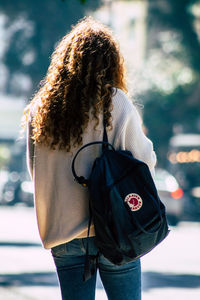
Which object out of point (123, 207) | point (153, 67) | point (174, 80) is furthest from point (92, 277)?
point (153, 67)

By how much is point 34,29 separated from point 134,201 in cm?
3038

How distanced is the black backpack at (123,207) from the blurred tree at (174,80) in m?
27.1

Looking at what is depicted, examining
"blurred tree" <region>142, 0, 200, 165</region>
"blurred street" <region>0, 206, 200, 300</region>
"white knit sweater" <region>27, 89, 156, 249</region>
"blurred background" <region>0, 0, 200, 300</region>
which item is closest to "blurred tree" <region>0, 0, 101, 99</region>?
"blurred background" <region>0, 0, 200, 300</region>

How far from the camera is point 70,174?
8.62 ft

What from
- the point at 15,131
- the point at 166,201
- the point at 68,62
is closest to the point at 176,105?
the point at 166,201

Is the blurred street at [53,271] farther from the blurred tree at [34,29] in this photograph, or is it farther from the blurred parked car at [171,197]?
the blurred tree at [34,29]

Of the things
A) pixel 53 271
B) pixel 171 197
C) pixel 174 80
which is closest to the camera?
pixel 53 271

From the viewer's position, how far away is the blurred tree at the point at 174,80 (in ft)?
98.3

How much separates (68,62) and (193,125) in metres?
31.4

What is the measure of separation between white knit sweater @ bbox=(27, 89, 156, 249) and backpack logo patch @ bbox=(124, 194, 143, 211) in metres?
0.21

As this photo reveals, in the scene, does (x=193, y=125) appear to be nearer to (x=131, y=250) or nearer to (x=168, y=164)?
(x=168, y=164)

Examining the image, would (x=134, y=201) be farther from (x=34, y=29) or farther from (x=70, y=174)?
(x=34, y=29)

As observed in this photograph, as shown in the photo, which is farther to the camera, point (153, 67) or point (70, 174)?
point (153, 67)

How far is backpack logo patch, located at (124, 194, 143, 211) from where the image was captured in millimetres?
2455
